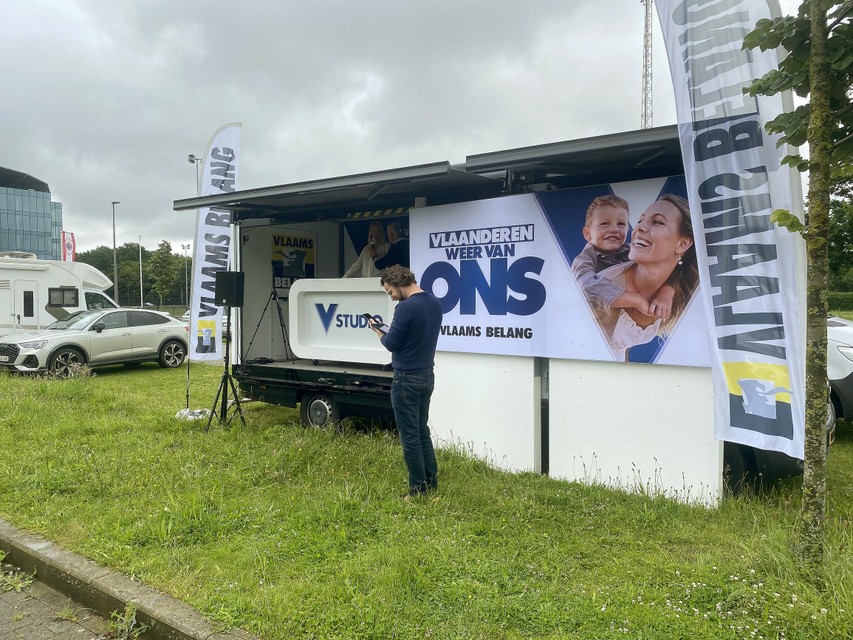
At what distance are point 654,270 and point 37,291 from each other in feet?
48.9

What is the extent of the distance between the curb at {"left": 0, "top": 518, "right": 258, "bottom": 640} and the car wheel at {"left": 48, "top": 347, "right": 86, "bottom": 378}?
28.7ft

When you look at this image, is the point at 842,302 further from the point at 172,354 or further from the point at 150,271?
the point at 150,271

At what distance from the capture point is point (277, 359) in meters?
9.12

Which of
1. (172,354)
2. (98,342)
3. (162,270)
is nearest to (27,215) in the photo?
(162,270)

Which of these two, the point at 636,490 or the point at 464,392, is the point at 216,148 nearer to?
the point at 464,392

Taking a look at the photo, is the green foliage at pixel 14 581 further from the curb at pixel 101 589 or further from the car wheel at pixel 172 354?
the car wheel at pixel 172 354

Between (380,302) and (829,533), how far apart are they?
5.06m

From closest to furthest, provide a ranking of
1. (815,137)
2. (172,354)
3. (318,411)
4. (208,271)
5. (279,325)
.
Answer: (815,137) → (318,411) → (208,271) → (279,325) → (172,354)

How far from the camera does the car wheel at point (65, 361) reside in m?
12.2

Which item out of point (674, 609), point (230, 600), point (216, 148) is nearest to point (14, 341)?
point (216, 148)

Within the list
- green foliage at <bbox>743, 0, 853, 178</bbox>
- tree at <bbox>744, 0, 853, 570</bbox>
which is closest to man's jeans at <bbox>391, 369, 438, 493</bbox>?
tree at <bbox>744, 0, 853, 570</bbox>

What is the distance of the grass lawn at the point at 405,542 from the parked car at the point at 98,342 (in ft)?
22.1

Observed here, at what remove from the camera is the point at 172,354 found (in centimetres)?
1474

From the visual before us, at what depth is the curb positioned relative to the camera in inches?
123
